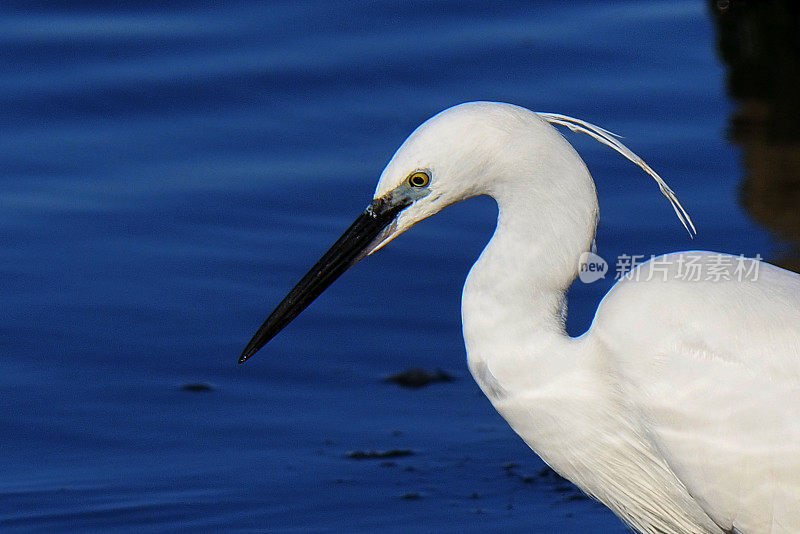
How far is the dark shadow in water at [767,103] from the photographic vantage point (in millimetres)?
6230

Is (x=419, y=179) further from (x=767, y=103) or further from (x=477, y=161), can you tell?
(x=767, y=103)

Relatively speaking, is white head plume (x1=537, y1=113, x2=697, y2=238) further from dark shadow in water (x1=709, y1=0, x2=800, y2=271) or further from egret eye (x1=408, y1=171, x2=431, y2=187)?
dark shadow in water (x1=709, y1=0, x2=800, y2=271)

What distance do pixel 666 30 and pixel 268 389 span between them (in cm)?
398

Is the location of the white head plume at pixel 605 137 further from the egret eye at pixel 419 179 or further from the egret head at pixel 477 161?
the egret eye at pixel 419 179

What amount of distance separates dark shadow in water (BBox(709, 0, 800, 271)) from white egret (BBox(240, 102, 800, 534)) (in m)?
2.31

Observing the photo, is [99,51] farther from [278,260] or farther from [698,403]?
[698,403]

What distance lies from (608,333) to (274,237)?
2.97m

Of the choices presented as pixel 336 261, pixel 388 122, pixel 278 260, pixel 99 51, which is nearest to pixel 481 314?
pixel 336 261

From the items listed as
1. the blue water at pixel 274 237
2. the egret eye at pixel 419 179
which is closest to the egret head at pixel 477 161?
the egret eye at pixel 419 179

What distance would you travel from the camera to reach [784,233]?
6.01 metres

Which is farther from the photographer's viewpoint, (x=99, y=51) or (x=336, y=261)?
(x=99, y=51)

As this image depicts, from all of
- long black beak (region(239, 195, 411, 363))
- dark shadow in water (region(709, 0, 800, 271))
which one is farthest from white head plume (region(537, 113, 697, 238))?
dark shadow in water (region(709, 0, 800, 271))

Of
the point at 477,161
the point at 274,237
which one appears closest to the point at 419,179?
the point at 477,161

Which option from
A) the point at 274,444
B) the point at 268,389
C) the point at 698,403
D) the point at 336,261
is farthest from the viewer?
the point at 268,389
